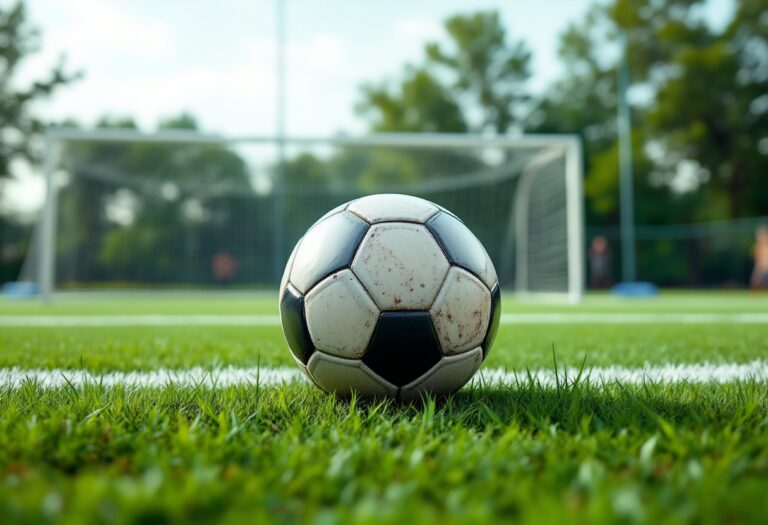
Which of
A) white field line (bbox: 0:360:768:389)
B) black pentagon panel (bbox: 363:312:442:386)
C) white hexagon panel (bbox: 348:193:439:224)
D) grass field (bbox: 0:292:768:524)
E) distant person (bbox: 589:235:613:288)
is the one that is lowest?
distant person (bbox: 589:235:613:288)

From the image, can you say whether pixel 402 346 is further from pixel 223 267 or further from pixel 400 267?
pixel 223 267

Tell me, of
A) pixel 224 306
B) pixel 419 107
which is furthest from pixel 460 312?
pixel 419 107

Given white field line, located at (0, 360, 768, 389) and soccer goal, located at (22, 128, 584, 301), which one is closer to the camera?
white field line, located at (0, 360, 768, 389)

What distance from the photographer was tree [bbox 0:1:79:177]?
36531 millimetres

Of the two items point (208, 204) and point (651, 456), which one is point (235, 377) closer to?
point (651, 456)

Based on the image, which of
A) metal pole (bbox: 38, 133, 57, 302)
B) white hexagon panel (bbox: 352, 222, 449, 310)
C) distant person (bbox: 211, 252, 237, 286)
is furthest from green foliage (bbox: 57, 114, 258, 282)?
white hexagon panel (bbox: 352, 222, 449, 310)

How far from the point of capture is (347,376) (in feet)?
6.51

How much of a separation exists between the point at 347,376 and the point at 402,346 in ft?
0.73

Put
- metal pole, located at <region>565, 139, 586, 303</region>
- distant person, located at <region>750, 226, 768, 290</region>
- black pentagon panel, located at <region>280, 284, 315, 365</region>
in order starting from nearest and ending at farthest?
1. black pentagon panel, located at <region>280, 284, 315, 365</region>
2. metal pole, located at <region>565, 139, 586, 303</region>
3. distant person, located at <region>750, 226, 768, 290</region>

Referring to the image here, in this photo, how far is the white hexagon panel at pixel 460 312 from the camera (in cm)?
195

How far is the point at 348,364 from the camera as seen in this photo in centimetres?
197

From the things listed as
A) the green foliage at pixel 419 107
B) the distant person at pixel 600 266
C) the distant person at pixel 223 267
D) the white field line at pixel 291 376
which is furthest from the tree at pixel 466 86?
the white field line at pixel 291 376

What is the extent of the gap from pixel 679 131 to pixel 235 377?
34.0m

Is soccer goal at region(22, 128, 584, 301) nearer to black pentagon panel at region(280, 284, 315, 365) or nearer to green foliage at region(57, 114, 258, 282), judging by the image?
green foliage at region(57, 114, 258, 282)
